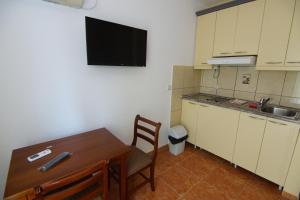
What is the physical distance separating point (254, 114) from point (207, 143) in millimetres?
827

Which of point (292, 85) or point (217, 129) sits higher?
point (292, 85)

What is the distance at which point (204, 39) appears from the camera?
97.8 inches

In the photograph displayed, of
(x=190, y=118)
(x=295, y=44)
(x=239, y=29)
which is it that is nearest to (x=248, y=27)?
(x=239, y=29)

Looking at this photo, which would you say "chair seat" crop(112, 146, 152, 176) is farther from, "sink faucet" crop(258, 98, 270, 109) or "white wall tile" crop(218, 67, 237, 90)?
"white wall tile" crop(218, 67, 237, 90)

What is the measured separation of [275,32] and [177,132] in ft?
5.82

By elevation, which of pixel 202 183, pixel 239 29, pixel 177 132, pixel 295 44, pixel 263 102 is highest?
pixel 239 29

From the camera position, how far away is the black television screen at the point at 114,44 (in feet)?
4.69

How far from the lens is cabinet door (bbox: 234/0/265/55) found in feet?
6.21

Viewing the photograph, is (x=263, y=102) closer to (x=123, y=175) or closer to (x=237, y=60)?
(x=237, y=60)

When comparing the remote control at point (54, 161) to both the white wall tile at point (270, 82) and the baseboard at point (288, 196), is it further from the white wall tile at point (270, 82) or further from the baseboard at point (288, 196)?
the white wall tile at point (270, 82)

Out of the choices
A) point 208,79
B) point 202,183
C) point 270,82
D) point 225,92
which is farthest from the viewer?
point 208,79

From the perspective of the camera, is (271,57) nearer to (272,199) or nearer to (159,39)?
(159,39)

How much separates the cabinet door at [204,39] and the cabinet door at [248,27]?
0.37 meters

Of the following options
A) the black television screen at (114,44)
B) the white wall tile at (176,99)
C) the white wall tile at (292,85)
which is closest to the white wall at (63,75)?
the black television screen at (114,44)
